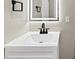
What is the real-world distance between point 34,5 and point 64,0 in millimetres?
589

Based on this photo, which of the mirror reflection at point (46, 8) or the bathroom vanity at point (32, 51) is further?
the mirror reflection at point (46, 8)

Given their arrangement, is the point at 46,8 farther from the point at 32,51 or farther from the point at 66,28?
the point at 32,51

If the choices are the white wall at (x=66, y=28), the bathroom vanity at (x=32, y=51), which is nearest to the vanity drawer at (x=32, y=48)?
the bathroom vanity at (x=32, y=51)

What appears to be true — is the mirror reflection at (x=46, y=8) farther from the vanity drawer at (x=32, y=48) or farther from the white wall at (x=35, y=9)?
the vanity drawer at (x=32, y=48)

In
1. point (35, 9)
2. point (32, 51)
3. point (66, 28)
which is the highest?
point (35, 9)

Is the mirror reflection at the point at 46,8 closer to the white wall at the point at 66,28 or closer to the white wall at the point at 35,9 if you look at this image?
the white wall at the point at 35,9

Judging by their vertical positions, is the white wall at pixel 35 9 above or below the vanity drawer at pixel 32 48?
above

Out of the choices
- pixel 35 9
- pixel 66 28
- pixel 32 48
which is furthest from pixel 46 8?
pixel 32 48

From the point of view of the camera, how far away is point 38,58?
1730mm

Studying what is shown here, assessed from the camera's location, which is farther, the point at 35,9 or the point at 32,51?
the point at 35,9

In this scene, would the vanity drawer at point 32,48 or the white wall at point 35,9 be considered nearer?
the vanity drawer at point 32,48

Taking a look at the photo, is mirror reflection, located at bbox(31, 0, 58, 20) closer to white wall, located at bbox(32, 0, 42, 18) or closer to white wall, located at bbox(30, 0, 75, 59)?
white wall, located at bbox(32, 0, 42, 18)

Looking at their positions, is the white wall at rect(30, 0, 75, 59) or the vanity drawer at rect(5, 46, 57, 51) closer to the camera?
the vanity drawer at rect(5, 46, 57, 51)

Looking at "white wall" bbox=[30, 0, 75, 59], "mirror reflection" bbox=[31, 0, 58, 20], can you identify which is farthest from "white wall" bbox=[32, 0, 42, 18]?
"white wall" bbox=[30, 0, 75, 59]
